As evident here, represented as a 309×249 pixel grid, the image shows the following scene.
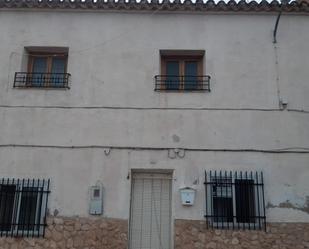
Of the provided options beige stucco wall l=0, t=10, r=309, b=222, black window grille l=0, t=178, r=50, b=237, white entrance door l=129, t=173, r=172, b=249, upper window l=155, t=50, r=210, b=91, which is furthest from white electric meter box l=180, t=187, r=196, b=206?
black window grille l=0, t=178, r=50, b=237

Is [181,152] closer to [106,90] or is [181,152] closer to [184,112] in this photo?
[184,112]

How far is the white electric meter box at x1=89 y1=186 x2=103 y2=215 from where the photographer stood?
364 inches

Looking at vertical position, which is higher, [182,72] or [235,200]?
[182,72]

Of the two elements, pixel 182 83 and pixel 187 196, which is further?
pixel 182 83

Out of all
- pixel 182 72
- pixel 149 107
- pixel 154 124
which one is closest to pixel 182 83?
pixel 182 72

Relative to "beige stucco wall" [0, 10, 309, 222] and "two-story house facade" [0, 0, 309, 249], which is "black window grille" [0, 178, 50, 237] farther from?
"beige stucco wall" [0, 10, 309, 222]

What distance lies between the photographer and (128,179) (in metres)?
9.45

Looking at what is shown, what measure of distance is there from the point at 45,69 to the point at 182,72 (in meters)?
3.13

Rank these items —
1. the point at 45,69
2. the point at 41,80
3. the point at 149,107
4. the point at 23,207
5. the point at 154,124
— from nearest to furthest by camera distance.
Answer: the point at 23,207, the point at 154,124, the point at 149,107, the point at 41,80, the point at 45,69

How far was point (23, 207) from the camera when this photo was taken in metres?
9.44

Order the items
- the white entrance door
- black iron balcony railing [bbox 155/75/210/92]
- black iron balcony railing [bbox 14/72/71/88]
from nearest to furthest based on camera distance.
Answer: the white entrance door, black iron balcony railing [bbox 155/75/210/92], black iron balcony railing [bbox 14/72/71/88]

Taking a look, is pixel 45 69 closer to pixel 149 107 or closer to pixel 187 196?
pixel 149 107

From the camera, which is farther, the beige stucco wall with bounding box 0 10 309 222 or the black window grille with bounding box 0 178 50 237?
Answer: the beige stucco wall with bounding box 0 10 309 222

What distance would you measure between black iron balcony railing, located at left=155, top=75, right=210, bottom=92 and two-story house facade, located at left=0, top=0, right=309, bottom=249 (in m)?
0.02
